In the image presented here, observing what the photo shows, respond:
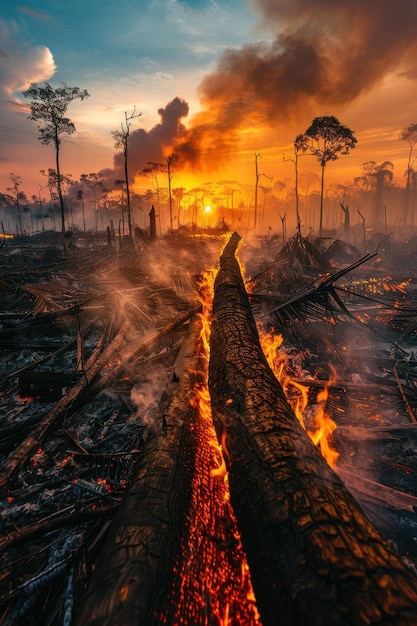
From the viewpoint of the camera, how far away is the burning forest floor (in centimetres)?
188

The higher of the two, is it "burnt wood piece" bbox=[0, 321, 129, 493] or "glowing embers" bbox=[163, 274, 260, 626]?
"glowing embers" bbox=[163, 274, 260, 626]

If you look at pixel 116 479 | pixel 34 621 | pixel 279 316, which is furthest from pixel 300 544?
pixel 279 316

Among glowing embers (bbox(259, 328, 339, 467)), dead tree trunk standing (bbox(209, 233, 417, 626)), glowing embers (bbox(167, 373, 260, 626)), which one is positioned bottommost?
glowing embers (bbox(259, 328, 339, 467))

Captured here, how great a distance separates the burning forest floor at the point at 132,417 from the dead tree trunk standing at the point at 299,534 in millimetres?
338

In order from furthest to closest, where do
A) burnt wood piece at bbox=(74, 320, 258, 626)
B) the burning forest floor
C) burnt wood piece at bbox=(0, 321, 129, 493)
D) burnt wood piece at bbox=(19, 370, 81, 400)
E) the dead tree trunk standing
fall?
1. burnt wood piece at bbox=(19, 370, 81, 400)
2. burnt wood piece at bbox=(0, 321, 129, 493)
3. the burning forest floor
4. burnt wood piece at bbox=(74, 320, 258, 626)
5. the dead tree trunk standing

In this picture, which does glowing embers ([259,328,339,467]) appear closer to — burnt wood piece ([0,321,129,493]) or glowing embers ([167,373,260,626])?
glowing embers ([167,373,260,626])

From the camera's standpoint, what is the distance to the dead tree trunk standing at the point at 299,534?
108 cm

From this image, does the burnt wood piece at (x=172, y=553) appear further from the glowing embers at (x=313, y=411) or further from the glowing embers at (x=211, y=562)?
the glowing embers at (x=313, y=411)

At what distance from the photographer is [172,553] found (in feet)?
4.96

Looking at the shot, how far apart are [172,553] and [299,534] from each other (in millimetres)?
704

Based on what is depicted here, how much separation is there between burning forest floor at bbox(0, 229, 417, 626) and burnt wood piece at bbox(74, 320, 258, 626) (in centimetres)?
2

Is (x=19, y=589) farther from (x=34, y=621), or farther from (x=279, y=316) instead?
(x=279, y=316)

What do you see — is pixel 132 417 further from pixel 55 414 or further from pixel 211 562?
pixel 211 562

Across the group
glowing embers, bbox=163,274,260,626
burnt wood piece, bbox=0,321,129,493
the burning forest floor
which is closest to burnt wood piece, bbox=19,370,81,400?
the burning forest floor
